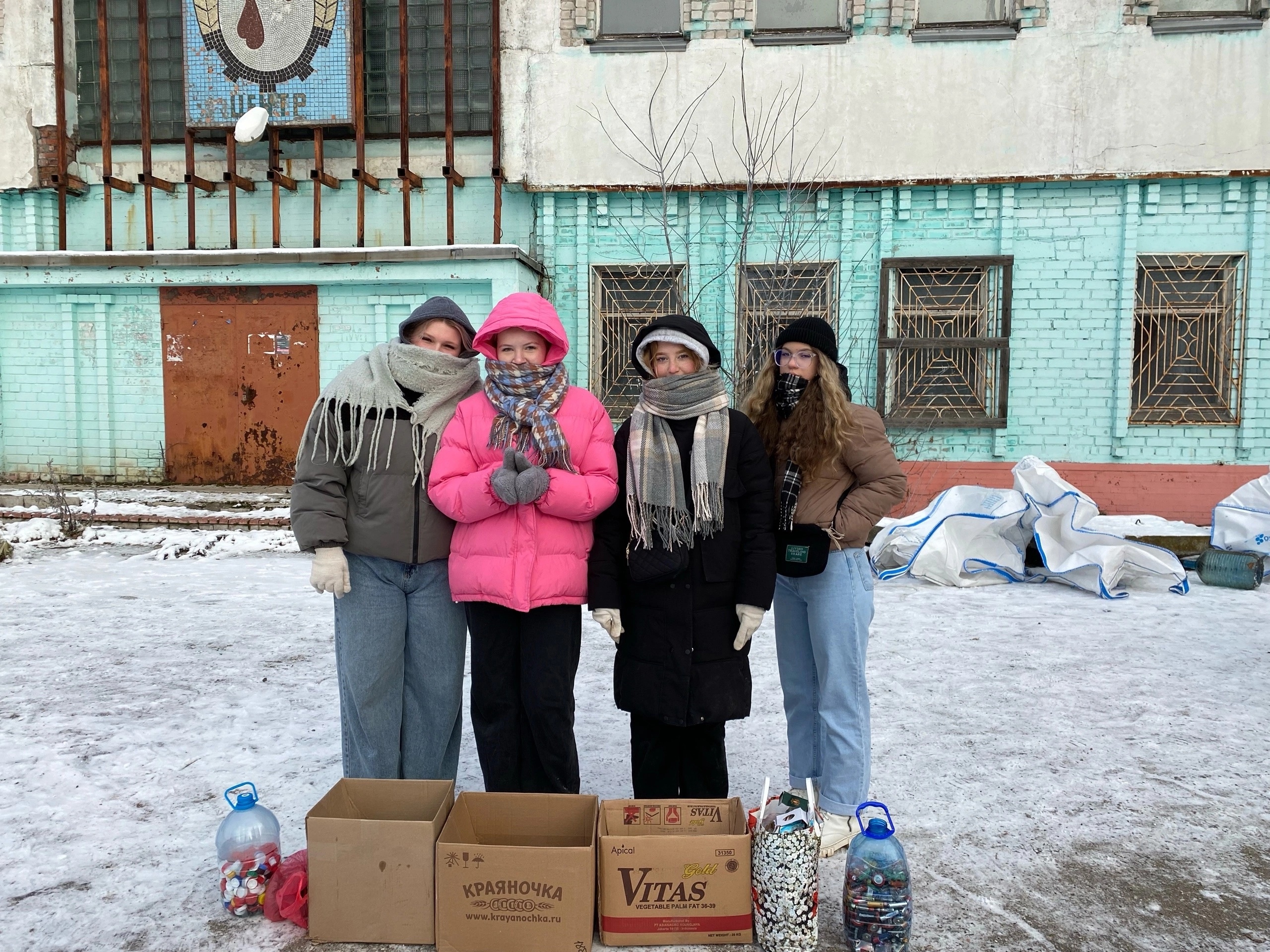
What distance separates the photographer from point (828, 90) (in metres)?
9.87

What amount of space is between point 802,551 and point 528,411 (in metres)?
1.02

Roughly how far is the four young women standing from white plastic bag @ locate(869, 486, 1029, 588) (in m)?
4.49

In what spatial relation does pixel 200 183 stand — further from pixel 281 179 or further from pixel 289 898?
pixel 289 898

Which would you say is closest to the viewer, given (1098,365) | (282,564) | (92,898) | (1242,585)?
(92,898)

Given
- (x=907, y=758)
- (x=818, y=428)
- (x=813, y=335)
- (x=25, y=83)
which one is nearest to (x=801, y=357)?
(x=813, y=335)

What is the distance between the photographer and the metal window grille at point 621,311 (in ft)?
34.1

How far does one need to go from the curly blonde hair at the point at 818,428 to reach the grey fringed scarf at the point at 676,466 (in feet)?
0.87

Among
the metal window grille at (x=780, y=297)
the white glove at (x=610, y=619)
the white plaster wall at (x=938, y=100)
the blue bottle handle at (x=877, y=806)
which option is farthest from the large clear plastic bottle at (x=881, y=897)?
the white plaster wall at (x=938, y=100)

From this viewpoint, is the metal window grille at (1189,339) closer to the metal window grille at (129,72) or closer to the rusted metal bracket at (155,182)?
the rusted metal bracket at (155,182)

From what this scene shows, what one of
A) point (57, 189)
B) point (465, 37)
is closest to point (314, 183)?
point (465, 37)

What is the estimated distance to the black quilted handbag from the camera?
2744mm

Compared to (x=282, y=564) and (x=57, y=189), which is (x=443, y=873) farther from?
(x=57, y=189)

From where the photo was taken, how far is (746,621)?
9.10 ft

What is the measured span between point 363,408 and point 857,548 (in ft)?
5.71
